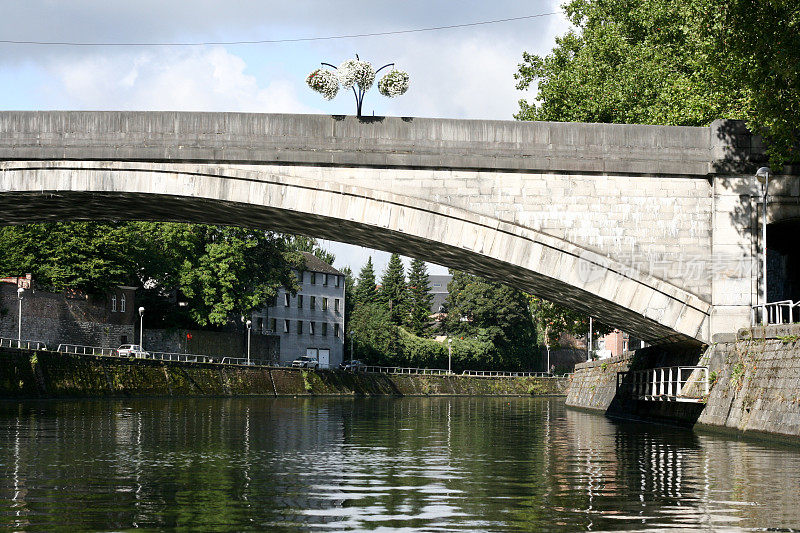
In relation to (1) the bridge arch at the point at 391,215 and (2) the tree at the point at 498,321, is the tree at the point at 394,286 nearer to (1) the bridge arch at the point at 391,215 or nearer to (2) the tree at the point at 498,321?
(2) the tree at the point at 498,321

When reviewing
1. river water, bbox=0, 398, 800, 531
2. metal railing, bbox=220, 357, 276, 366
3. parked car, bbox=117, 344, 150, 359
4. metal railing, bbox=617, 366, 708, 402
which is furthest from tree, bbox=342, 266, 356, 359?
river water, bbox=0, 398, 800, 531

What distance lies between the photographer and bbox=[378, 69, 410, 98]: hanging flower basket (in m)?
25.7

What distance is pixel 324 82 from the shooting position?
2583 centimetres

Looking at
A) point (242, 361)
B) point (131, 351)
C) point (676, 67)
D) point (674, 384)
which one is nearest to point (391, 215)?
point (674, 384)

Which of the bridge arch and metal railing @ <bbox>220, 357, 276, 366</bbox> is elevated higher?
the bridge arch

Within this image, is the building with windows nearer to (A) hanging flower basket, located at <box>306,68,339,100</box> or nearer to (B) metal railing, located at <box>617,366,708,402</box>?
(B) metal railing, located at <box>617,366,708,402</box>

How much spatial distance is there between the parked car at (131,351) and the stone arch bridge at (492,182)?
34147mm

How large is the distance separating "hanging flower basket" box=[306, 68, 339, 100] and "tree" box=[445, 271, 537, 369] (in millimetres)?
Result: 71490

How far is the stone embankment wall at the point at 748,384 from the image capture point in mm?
19953

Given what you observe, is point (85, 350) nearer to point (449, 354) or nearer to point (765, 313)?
point (449, 354)

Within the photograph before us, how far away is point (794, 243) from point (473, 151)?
10295 mm

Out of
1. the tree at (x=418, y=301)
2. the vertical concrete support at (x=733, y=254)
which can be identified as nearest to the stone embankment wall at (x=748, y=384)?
the vertical concrete support at (x=733, y=254)

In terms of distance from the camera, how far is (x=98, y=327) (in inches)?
2522

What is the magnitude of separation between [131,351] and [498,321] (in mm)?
44640
